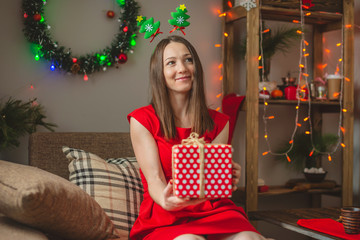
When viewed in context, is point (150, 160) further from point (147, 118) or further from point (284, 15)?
point (284, 15)

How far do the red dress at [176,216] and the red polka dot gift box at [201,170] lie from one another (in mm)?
314

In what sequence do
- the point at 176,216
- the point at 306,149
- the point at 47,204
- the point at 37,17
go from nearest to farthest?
1. the point at 47,204
2. the point at 176,216
3. the point at 37,17
4. the point at 306,149

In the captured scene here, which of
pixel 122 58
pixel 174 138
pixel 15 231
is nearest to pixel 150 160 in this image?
pixel 174 138

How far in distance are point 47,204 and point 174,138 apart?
699 millimetres

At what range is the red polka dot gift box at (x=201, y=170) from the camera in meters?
1.29

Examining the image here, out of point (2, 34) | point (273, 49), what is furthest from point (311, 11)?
point (2, 34)

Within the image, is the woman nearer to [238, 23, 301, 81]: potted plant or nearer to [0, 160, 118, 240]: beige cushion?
[0, 160, 118, 240]: beige cushion

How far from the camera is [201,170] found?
50.5 inches

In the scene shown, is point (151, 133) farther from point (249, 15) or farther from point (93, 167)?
point (249, 15)

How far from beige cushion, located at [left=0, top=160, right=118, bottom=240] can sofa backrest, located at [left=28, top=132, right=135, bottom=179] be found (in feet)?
2.24

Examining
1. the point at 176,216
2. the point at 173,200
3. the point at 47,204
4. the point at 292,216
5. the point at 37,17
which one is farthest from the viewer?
the point at 37,17

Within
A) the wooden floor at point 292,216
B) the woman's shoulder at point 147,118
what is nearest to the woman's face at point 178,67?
the woman's shoulder at point 147,118

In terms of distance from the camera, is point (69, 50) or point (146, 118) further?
point (69, 50)

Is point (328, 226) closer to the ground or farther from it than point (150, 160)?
closer to the ground
